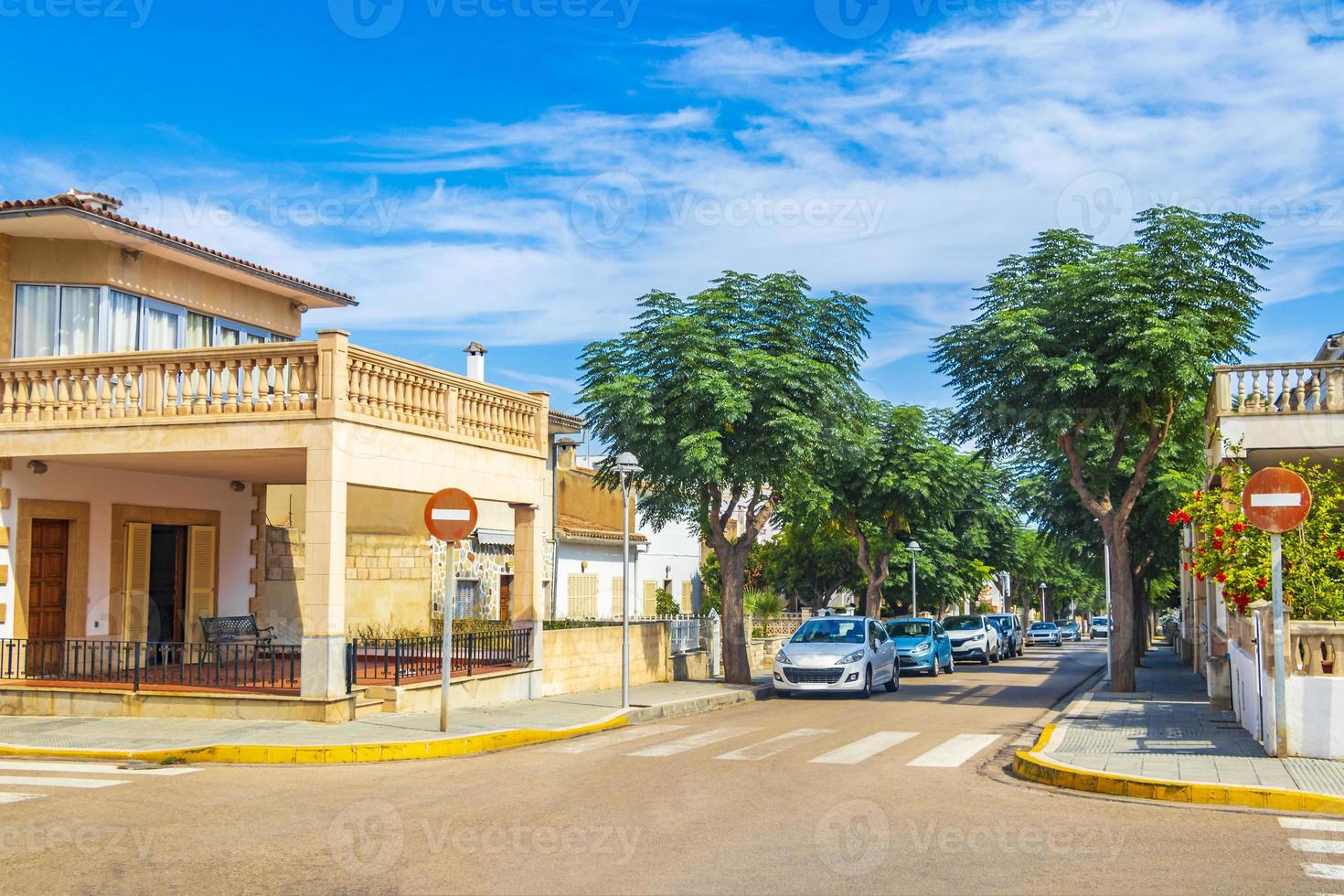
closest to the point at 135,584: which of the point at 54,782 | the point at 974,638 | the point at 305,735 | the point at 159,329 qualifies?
the point at 159,329

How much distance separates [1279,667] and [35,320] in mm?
18305

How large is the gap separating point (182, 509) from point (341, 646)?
6.79m

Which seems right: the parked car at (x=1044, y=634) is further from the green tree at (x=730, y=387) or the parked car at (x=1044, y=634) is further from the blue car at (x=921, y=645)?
A: the green tree at (x=730, y=387)

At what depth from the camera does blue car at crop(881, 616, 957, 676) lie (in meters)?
32.8

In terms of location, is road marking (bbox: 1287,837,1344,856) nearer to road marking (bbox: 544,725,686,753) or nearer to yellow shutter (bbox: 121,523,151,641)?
road marking (bbox: 544,725,686,753)

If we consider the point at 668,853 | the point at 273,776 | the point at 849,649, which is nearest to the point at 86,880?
the point at 668,853

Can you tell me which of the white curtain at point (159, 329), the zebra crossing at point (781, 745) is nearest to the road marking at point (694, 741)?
the zebra crossing at point (781, 745)

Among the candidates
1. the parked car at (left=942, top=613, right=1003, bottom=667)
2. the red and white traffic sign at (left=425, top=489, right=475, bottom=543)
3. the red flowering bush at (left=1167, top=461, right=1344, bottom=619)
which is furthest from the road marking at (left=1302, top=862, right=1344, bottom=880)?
the parked car at (left=942, top=613, right=1003, bottom=667)

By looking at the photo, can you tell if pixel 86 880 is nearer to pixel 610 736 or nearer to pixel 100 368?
pixel 610 736

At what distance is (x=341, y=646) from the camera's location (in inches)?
647

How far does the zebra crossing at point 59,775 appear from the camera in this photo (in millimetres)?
10945

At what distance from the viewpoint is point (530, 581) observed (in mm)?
20891

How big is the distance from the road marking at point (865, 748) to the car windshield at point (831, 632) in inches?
294

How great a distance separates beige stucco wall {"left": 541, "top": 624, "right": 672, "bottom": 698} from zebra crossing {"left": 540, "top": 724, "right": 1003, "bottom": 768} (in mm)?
4035
